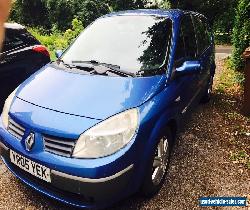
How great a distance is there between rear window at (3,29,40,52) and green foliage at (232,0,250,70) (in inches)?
172

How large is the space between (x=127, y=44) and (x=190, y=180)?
66.4 inches

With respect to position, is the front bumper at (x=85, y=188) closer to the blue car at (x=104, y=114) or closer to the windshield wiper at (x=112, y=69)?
the blue car at (x=104, y=114)

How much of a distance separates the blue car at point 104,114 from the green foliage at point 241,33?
135 inches

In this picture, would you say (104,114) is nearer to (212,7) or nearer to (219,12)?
(219,12)

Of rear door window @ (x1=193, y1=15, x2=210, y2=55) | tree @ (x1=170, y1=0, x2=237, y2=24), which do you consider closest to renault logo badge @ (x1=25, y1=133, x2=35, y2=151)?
rear door window @ (x1=193, y1=15, x2=210, y2=55)

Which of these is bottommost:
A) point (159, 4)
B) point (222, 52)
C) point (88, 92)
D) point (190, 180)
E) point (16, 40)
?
point (159, 4)

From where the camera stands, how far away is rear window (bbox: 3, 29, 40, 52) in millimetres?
4957

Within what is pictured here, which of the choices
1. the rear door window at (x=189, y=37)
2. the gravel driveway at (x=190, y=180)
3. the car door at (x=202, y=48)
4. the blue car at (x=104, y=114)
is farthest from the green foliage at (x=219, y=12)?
the blue car at (x=104, y=114)

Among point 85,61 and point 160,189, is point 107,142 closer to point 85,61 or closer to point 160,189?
point 160,189

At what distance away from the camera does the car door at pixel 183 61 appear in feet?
12.6

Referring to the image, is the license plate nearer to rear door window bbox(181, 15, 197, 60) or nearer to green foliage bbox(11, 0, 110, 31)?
rear door window bbox(181, 15, 197, 60)

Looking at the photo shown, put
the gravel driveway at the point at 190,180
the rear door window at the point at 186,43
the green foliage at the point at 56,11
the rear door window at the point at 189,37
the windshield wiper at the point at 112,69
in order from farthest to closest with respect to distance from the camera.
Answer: the green foliage at the point at 56,11 → the rear door window at the point at 189,37 → the rear door window at the point at 186,43 → the windshield wiper at the point at 112,69 → the gravel driveway at the point at 190,180

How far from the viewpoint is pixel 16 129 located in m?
3.17

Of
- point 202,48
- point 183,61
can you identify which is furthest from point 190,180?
point 202,48
